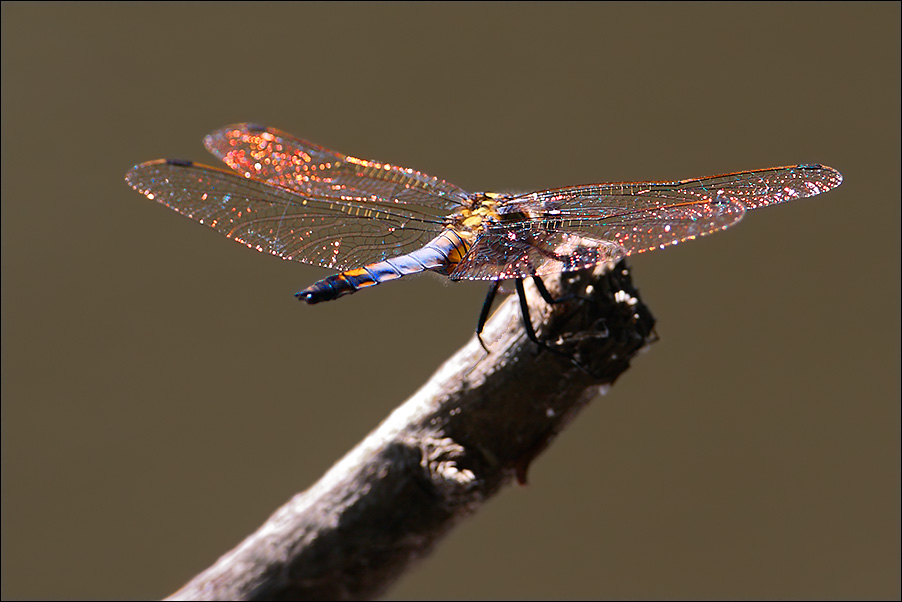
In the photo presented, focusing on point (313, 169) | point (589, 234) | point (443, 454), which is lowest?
point (443, 454)

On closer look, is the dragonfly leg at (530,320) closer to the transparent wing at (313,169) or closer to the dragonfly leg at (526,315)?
the dragonfly leg at (526,315)

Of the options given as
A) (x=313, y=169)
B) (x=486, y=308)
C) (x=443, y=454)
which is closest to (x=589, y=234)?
(x=486, y=308)

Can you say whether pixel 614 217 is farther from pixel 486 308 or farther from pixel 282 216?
pixel 282 216

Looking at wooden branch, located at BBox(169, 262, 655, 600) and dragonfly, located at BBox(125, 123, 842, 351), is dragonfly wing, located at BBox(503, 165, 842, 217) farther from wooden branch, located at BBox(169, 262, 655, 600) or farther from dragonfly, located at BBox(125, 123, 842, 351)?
wooden branch, located at BBox(169, 262, 655, 600)

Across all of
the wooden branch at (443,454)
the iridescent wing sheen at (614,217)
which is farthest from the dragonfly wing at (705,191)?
the wooden branch at (443,454)

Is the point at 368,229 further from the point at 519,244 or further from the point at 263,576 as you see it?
the point at 263,576

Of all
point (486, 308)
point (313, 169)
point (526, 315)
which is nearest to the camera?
point (526, 315)

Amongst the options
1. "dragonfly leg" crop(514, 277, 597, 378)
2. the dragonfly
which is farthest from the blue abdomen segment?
"dragonfly leg" crop(514, 277, 597, 378)

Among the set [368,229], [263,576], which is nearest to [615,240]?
[368,229]
